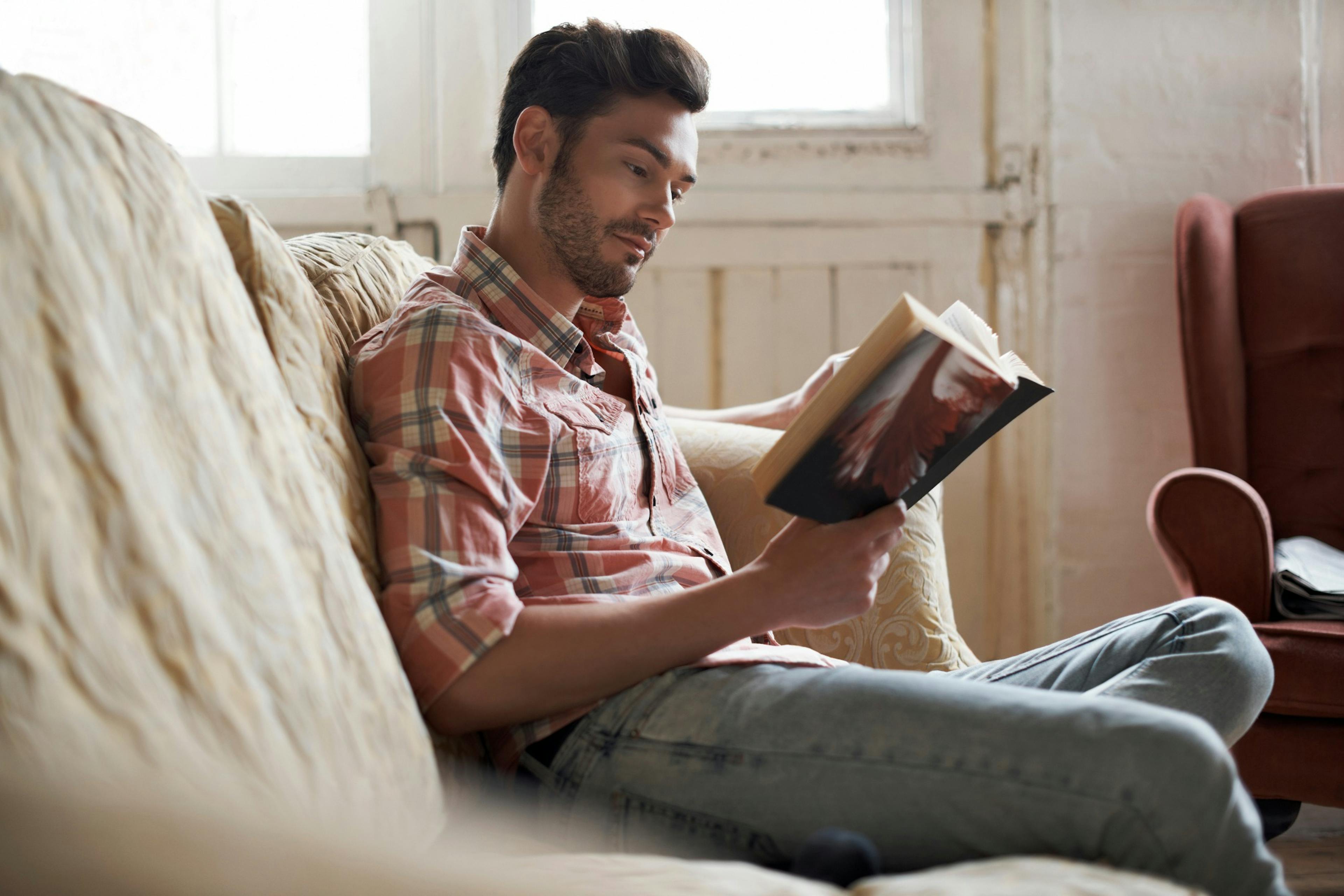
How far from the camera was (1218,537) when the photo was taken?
1468 mm

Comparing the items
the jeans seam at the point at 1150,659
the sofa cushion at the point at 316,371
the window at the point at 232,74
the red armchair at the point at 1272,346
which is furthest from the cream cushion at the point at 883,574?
the window at the point at 232,74

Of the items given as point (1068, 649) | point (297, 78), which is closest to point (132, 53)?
point (297, 78)

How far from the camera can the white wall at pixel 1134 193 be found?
2.10 meters

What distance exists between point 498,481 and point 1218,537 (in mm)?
1163

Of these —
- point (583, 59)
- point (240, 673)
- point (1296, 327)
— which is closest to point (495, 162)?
point (583, 59)

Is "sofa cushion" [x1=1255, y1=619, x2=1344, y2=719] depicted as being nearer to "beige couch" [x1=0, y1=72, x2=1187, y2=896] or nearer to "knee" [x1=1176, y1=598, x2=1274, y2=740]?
"knee" [x1=1176, y1=598, x2=1274, y2=740]

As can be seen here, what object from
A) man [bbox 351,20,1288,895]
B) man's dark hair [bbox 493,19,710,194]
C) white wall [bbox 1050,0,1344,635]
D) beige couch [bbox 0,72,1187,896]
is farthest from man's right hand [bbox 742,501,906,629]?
white wall [bbox 1050,0,1344,635]

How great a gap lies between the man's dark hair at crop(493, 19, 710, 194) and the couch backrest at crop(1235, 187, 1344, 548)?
4.44 feet

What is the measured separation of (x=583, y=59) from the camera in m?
1.10

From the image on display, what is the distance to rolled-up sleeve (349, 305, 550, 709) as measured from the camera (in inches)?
30.3

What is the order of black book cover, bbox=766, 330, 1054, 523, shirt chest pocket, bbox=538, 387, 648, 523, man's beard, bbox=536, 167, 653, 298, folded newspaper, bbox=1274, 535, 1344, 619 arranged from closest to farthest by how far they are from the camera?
black book cover, bbox=766, 330, 1054, 523, shirt chest pocket, bbox=538, 387, 648, 523, man's beard, bbox=536, 167, 653, 298, folded newspaper, bbox=1274, 535, 1344, 619

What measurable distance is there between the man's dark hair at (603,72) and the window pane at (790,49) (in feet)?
3.48

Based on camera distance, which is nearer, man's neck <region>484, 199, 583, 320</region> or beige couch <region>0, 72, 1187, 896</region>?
beige couch <region>0, 72, 1187, 896</region>

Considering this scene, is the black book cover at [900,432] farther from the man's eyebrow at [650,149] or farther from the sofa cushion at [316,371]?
the man's eyebrow at [650,149]
